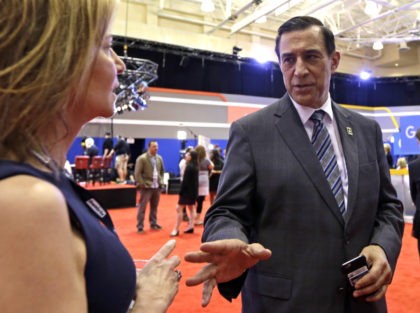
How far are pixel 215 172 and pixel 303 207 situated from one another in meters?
6.29

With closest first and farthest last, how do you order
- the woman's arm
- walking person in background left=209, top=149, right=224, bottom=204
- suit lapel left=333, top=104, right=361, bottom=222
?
1. the woman's arm
2. suit lapel left=333, top=104, right=361, bottom=222
3. walking person in background left=209, top=149, right=224, bottom=204

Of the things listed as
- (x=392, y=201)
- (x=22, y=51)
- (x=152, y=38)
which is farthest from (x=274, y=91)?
(x=22, y=51)

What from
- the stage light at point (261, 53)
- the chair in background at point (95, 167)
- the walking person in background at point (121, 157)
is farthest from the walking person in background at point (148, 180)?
the stage light at point (261, 53)

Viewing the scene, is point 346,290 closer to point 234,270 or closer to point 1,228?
point 234,270

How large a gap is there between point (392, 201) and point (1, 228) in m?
1.49

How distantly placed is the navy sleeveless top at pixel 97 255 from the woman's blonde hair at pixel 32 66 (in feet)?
0.23

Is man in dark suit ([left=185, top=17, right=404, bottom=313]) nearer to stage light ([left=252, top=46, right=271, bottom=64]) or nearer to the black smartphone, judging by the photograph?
the black smartphone

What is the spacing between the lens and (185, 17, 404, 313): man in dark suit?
125cm

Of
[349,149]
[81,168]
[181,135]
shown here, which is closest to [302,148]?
[349,149]

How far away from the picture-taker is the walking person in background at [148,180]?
621 cm

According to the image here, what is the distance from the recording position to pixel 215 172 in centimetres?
757

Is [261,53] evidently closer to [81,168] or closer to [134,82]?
[134,82]

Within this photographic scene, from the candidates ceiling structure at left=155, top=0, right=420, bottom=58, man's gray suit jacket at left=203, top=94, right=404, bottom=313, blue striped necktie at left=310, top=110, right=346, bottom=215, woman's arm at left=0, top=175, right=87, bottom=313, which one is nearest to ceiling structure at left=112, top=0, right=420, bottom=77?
ceiling structure at left=155, top=0, right=420, bottom=58

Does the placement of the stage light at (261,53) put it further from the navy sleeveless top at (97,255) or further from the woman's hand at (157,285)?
the navy sleeveless top at (97,255)
